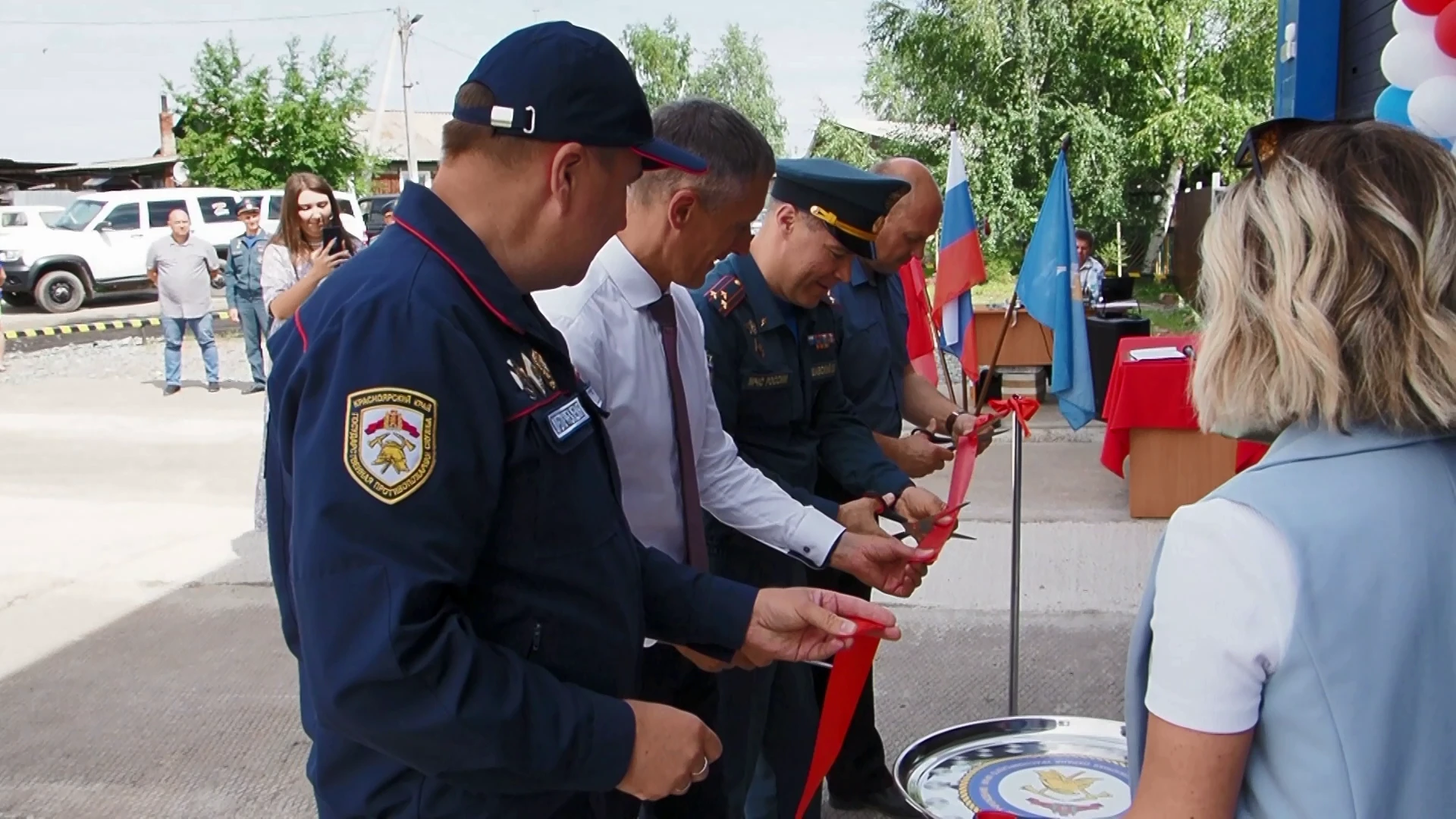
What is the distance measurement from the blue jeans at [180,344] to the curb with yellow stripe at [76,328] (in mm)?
5715

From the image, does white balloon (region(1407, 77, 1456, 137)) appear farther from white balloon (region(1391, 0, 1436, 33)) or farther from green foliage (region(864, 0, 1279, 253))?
green foliage (region(864, 0, 1279, 253))

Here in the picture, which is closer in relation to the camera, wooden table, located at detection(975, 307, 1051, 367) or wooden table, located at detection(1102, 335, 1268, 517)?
wooden table, located at detection(1102, 335, 1268, 517)

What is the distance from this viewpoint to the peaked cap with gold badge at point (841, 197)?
10.1 feet

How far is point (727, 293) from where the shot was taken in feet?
10.0

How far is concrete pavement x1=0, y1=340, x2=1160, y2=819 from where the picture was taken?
4.23 metres

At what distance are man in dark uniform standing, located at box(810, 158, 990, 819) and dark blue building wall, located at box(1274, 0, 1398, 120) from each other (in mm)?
2449

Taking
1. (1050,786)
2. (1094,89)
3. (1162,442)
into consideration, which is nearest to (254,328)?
(1162,442)

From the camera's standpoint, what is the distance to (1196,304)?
1489mm

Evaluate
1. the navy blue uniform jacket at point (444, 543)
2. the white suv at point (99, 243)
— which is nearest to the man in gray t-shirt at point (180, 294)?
the white suv at point (99, 243)

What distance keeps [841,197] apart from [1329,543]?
2006 mm

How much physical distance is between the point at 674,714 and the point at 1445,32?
324 centimetres

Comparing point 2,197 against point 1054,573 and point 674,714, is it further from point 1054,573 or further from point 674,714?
point 674,714

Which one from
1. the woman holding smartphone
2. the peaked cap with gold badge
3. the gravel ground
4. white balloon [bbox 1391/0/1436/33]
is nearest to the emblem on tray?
the peaked cap with gold badge

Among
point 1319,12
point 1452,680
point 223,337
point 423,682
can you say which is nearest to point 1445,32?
point 1319,12
